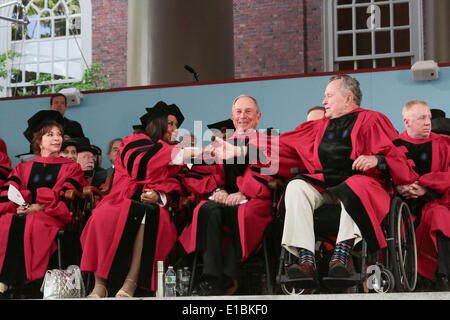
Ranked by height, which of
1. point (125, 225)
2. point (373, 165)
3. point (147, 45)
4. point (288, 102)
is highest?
point (147, 45)

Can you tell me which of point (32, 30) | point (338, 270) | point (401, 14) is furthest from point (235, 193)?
point (32, 30)

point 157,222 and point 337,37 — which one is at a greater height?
point 337,37

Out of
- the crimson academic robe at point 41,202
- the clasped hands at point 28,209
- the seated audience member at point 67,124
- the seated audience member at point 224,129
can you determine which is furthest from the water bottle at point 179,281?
the seated audience member at point 67,124

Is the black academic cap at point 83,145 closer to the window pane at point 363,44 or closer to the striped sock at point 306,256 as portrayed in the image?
the striped sock at point 306,256

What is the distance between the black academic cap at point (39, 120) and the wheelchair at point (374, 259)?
2.34 meters

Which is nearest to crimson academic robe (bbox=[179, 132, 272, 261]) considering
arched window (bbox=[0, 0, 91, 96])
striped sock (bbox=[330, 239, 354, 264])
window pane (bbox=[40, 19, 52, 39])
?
striped sock (bbox=[330, 239, 354, 264])

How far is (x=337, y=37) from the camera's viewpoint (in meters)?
13.2

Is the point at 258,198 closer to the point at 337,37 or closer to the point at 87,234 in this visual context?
the point at 87,234

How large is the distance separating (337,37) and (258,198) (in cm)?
900

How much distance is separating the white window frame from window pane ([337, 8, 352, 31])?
8 centimetres

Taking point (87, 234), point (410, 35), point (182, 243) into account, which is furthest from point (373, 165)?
point (410, 35)

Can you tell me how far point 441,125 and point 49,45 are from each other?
11188 mm

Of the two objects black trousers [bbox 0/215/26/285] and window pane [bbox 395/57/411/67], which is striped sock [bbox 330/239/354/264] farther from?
window pane [bbox 395/57/411/67]

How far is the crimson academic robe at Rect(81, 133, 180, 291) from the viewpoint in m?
4.65
